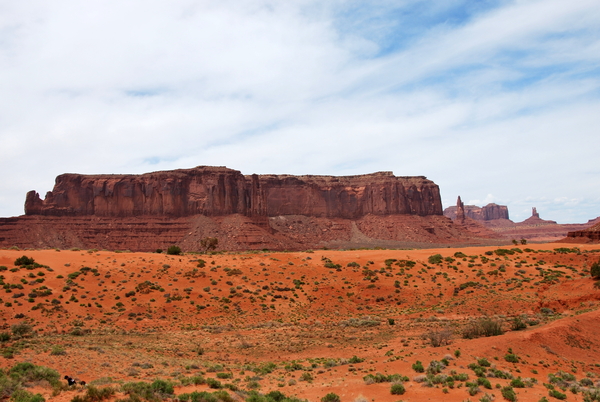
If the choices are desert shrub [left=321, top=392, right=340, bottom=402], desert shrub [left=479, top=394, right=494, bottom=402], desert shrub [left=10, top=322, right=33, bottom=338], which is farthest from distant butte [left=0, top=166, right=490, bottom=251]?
desert shrub [left=479, top=394, right=494, bottom=402]

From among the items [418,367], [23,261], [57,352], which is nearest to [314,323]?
[418,367]

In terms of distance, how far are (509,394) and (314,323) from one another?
18.8 metres

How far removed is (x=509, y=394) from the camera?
13938mm

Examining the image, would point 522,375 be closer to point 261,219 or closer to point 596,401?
point 596,401

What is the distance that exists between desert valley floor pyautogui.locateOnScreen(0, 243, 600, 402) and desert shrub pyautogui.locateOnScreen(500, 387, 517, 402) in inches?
4.4

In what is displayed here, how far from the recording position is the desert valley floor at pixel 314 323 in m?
16.2

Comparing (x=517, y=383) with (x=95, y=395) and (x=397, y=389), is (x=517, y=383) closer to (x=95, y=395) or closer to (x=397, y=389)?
(x=397, y=389)

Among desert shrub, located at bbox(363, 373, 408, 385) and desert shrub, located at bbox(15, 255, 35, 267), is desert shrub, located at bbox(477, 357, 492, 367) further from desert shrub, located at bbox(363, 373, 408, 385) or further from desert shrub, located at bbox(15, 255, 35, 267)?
desert shrub, located at bbox(15, 255, 35, 267)

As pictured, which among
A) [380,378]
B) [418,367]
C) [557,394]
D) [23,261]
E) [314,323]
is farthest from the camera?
[23,261]

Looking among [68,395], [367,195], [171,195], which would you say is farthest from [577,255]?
[367,195]

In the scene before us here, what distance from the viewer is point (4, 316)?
29703 millimetres

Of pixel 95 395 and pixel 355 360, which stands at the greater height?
pixel 95 395

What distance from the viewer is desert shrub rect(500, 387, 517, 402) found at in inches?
545

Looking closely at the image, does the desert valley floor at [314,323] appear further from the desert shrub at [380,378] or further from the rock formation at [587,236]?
the rock formation at [587,236]
